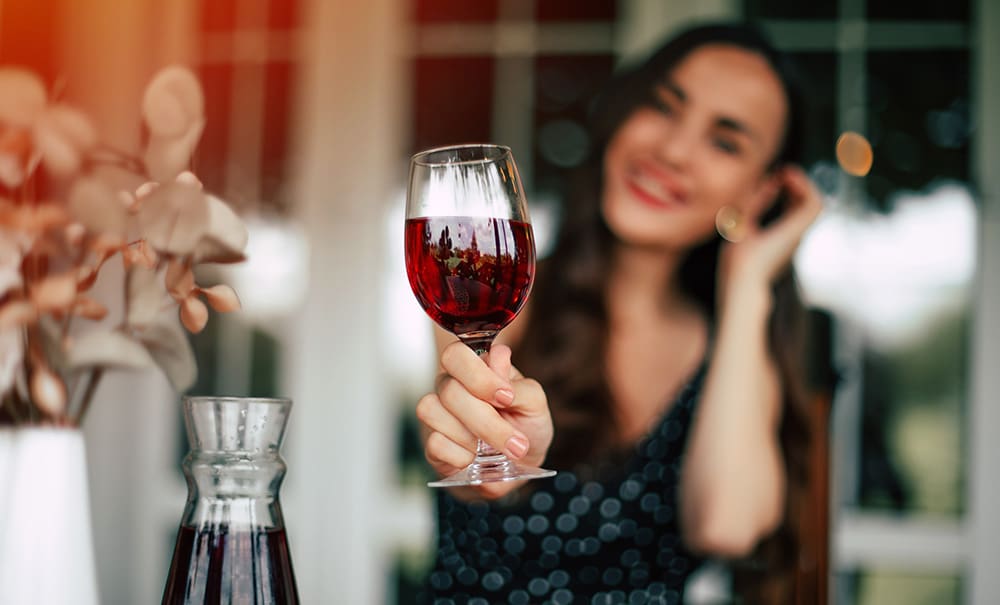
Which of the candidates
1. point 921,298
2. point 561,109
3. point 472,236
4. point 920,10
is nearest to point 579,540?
point 472,236

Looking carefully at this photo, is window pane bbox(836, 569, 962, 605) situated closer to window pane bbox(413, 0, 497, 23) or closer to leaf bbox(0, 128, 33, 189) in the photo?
window pane bbox(413, 0, 497, 23)

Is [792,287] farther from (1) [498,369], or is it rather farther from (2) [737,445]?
(1) [498,369]

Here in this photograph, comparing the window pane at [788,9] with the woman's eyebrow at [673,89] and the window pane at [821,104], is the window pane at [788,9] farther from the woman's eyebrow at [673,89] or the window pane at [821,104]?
the woman's eyebrow at [673,89]

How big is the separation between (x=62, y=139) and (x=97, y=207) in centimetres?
9

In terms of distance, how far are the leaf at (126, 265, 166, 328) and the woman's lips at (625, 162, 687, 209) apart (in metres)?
1.26

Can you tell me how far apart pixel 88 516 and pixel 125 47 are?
3.03m

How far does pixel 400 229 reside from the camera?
10.8ft

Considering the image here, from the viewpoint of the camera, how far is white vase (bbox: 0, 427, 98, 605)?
632 mm

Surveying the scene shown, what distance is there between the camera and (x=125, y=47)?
334cm

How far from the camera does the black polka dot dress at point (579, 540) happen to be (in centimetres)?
169

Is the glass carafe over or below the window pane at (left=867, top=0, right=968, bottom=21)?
below

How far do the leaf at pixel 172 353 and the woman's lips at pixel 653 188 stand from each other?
1.23 meters

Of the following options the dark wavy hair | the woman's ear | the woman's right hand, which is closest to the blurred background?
the dark wavy hair

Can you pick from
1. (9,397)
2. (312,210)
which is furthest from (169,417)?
(9,397)
